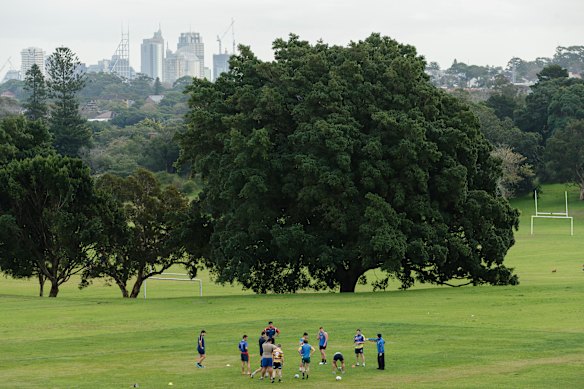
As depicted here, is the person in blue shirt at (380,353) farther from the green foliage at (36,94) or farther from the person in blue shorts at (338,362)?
the green foliage at (36,94)

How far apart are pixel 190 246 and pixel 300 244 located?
356 inches

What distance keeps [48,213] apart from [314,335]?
2438 centimetres

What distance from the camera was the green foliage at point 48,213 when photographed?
60656 millimetres

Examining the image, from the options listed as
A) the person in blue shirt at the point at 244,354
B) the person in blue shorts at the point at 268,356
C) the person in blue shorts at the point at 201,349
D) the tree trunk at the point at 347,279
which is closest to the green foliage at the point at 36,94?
the tree trunk at the point at 347,279

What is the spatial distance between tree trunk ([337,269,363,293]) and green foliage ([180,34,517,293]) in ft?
0.20

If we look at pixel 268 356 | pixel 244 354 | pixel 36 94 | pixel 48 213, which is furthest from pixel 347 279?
pixel 36 94

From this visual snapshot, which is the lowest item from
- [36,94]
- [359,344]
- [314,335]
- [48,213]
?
[314,335]

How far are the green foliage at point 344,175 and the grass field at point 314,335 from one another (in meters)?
2.63

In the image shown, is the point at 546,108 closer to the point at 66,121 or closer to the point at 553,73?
the point at 553,73

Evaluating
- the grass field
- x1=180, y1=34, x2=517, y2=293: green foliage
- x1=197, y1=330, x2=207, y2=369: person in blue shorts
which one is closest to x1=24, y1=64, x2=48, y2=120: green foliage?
x1=180, y1=34, x2=517, y2=293: green foliage

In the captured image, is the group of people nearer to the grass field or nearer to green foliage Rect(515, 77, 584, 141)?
the grass field

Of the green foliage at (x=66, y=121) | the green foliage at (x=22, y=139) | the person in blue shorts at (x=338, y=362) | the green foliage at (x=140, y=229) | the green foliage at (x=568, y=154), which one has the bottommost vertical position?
the person in blue shorts at (x=338, y=362)

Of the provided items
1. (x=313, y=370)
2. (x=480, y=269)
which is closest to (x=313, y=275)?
(x=480, y=269)

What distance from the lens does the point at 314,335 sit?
4125 cm
